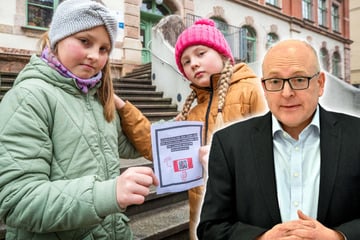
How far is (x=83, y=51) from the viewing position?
131cm

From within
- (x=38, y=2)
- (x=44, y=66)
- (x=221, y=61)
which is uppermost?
(x=38, y=2)

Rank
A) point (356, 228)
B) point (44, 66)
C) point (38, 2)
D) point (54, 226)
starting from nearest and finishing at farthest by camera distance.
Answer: point (356, 228) < point (54, 226) < point (44, 66) < point (38, 2)

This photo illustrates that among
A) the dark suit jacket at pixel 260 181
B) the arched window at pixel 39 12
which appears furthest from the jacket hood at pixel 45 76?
the arched window at pixel 39 12

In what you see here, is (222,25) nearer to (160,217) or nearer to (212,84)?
(160,217)

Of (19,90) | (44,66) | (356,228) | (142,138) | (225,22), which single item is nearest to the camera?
(356,228)

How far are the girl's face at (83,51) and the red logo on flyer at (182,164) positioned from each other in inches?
20.5

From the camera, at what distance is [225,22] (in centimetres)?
1318

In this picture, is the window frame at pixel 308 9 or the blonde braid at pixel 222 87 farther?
the window frame at pixel 308 9

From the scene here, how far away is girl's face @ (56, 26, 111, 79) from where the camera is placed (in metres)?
1.30

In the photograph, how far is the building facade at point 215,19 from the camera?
25.2 ft

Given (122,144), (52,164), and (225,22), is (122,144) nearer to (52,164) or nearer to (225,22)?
(52,164)

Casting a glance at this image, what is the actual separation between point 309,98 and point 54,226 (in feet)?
2.99

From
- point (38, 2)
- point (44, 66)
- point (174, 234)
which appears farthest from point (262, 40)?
point (44, 66)

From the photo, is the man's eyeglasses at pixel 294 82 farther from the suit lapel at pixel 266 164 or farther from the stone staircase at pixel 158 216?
the stone staircase at pixel 158 216
